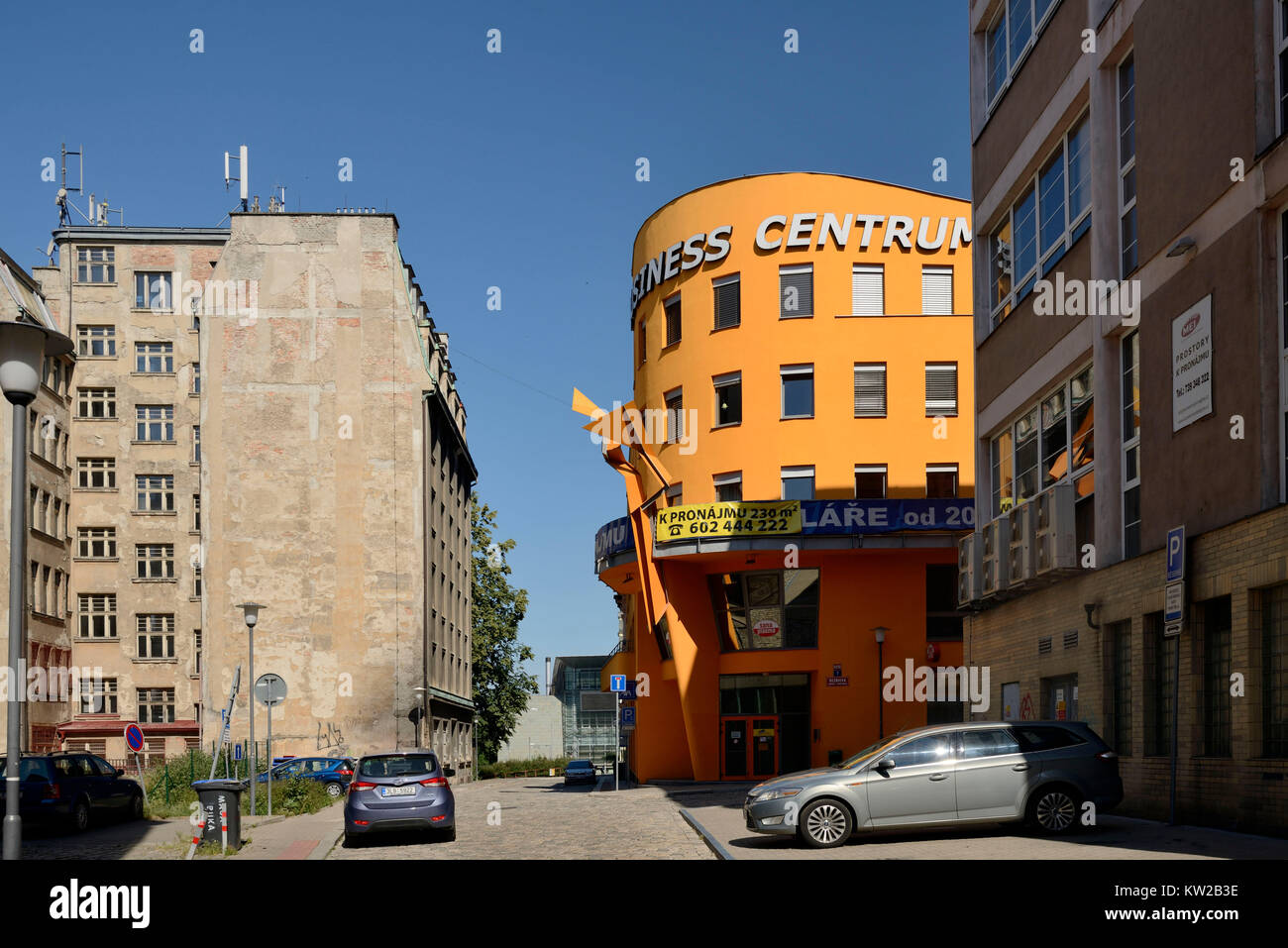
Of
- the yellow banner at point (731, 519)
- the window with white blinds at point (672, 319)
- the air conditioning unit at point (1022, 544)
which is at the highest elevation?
the window with white blinds at point (672, 319)

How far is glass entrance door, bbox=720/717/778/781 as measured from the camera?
42969 millimetres

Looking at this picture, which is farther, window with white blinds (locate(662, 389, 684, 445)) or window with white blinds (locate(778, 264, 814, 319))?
window with white blinds (locate(662, 389, 684, 445))

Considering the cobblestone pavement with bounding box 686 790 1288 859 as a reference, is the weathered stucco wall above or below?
above

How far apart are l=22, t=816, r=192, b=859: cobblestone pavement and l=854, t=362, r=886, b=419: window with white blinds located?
2387 cm

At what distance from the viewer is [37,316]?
1259cm

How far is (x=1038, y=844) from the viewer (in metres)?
15.3

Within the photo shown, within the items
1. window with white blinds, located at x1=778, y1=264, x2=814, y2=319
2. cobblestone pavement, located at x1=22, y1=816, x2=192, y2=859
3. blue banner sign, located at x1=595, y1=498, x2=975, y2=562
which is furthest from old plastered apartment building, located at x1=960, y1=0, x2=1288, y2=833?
window with white blinds, located at x1=778, y1=264, x2=814, y2=319

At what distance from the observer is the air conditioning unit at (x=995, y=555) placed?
970 inches

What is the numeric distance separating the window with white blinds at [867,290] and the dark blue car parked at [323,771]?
2108 cm

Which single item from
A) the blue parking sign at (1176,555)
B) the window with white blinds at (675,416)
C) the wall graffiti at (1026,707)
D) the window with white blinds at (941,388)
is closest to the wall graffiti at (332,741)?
the window with white blinds at (675,416)

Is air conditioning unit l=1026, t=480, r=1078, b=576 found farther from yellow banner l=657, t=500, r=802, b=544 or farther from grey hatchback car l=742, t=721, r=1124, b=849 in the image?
yellow banner l=657, t=500, r=802, b=544

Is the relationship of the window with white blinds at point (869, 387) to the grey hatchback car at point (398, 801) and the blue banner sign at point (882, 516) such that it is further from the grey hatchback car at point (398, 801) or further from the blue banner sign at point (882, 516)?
the grey hatchback car at point (398, 801)

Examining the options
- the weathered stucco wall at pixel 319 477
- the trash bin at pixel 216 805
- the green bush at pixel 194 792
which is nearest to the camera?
the trash bin at pixel 216 805
